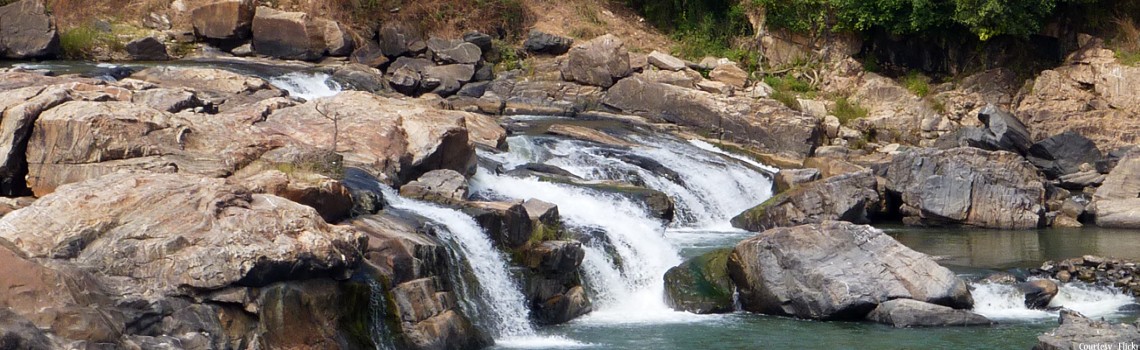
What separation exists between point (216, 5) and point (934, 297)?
75.3 feet

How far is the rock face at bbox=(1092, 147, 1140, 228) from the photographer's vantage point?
2675 cm

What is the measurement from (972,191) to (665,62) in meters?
11.1

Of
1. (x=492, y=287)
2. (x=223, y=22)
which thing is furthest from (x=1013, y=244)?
(x=223, y=22)

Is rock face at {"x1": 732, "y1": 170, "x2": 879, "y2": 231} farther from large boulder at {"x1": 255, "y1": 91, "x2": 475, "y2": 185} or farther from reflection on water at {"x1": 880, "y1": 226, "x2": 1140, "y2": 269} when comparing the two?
large boulder at {"x1": 255, "y1": 91, "x2": 475, "y2": 185}

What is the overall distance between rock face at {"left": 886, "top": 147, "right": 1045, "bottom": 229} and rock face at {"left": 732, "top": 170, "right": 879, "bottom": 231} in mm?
1482

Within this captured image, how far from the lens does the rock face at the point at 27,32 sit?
3055 cm

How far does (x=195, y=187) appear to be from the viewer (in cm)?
1420

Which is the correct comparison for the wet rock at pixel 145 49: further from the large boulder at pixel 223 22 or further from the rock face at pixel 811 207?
the rock face at pixel 811 207

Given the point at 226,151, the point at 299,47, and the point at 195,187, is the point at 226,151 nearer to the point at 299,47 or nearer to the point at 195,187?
the point at 195,187

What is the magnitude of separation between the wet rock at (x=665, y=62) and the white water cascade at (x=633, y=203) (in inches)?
189

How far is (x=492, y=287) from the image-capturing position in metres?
17.4

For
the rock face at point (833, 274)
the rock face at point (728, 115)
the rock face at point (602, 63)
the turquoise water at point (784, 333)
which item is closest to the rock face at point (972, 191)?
the rock face at point (728, 115)

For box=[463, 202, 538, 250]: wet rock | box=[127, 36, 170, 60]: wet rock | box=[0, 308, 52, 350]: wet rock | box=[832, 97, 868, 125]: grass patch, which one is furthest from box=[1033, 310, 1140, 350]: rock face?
box=[127, 36, 170, 60]: wet rock

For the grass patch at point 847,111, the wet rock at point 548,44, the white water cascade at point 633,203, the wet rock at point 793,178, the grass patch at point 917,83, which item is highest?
the grass patch at point 917,83
